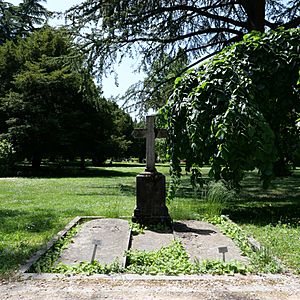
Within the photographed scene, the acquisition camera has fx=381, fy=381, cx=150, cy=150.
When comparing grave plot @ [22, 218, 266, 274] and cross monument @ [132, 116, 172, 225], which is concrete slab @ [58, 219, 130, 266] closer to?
grave plot @ [22, 218, 266, 274]

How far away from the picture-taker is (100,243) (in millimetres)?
4301

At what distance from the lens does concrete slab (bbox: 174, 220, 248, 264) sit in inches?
185

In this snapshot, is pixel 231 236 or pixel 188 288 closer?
pixel 188 288

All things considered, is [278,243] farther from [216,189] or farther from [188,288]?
[216,189]

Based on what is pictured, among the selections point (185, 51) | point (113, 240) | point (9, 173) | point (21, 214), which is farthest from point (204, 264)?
point (9, 173)

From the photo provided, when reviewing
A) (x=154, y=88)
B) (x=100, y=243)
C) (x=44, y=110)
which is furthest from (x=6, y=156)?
(x=100, y=243)

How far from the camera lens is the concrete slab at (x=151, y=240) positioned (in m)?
5.14

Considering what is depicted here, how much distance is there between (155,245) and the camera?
5.27m

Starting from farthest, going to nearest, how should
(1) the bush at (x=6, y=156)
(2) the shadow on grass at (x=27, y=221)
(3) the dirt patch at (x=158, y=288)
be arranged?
(1) the bush at (x=6, y=156)
(2) the shadow on grass at (x=27, y=221)
(3) the dirt patch at (x=158, y=288)

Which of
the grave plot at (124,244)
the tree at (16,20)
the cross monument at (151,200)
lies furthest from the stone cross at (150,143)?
the tree at (16,20)

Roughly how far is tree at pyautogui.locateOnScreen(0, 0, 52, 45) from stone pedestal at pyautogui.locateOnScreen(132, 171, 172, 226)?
2682cm

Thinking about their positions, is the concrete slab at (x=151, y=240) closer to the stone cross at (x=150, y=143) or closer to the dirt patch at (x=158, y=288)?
the stone cross at (x=150, y=143)

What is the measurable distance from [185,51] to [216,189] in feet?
22.4

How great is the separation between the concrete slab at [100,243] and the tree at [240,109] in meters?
1.76
